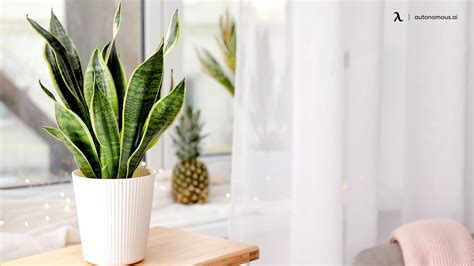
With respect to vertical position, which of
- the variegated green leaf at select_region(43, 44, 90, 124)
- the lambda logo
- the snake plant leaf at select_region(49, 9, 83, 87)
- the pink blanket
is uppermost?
the lambda logo

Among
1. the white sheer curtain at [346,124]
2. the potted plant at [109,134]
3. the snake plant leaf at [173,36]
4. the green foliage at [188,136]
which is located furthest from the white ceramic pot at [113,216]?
the green foliage at [188,136]

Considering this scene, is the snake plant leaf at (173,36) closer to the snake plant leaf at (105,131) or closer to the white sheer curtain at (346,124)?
the snake plant leaf at (105,131)

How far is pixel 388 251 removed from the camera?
1307 mm

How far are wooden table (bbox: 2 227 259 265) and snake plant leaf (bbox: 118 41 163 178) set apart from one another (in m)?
0.17

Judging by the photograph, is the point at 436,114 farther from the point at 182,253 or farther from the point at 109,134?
the point at 109,134

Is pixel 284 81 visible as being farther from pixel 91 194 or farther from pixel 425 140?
pixel 91 194

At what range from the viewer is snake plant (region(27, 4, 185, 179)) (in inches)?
39.1

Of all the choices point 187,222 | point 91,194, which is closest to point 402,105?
point 187,222

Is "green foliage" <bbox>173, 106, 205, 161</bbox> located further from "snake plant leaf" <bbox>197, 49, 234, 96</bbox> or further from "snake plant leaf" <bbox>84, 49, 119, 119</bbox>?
"snake plant leaf" <bbox>84, 49, 119, 119</bbox>

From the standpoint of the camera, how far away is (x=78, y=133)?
1016 millimetres

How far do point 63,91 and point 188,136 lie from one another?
811 mm

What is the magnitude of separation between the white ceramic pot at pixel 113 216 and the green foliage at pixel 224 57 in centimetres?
97

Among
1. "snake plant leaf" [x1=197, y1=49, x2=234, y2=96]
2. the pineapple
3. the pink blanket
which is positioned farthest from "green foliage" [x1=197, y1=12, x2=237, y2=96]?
the pink blanket

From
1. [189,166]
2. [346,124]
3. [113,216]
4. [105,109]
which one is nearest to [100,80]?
[105,109]
